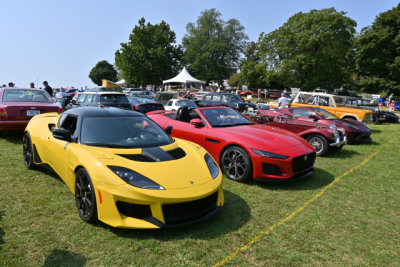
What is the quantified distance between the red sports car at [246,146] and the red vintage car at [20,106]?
4.26m

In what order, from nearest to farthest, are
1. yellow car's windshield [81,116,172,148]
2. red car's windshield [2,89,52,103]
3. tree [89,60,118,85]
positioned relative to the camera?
1. yellow car's windshield [81,116,172,148]
2. red car's windshield [2,89,52,103]
3. tree [89,60,118,85]

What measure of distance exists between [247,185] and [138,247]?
2.39 metres

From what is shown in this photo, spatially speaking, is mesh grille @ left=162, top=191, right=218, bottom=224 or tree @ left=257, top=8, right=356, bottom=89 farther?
tree @ left=257, top=8, right=356, bottom=89

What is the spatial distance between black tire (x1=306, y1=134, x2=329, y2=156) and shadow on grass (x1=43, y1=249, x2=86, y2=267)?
21.1 ft

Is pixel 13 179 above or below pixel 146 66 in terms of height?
below

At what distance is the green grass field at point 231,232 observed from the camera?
2.54 metres

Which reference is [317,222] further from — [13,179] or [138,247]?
[13,179]

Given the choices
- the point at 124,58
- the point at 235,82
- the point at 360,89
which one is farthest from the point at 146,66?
the point at 360,89

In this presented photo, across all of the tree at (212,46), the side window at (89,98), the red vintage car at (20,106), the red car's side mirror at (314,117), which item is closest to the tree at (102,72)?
the tree at (212,46)

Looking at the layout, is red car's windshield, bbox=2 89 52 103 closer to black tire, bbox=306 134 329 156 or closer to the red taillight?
the red taillight

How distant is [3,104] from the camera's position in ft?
22.9

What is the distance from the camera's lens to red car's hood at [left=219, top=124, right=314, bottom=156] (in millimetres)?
4500

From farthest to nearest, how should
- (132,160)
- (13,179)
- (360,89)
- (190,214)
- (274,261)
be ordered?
(360,89) < (13,179) < (132,160) < (190,214) < (274,261)

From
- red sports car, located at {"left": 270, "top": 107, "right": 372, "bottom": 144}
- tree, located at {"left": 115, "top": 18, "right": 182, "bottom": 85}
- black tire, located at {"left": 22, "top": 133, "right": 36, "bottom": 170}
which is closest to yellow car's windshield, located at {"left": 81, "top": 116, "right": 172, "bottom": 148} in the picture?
black tire, located at {"left": 22, "top": 133, "right": 36, "bottom": 170}
